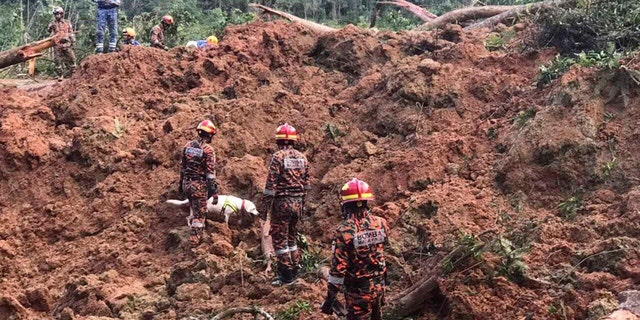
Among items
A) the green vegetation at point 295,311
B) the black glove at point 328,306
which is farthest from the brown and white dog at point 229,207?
the black glove at point 328,306

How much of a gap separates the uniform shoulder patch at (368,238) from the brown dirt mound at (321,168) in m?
0.82

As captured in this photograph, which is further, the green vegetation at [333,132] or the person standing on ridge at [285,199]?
the green vegetation at [333,132]

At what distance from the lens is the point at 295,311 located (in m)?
6.70

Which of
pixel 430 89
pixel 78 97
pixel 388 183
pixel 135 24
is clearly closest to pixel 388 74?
pixel 430 89

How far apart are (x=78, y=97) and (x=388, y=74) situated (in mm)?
5797

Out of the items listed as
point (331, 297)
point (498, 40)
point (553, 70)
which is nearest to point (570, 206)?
point (553, 70)

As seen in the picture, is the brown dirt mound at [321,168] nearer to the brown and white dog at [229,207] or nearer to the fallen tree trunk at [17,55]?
the brown and white dog at [229,207]

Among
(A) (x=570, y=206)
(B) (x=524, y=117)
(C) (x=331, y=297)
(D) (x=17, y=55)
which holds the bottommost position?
(D) (x=17, y=55)

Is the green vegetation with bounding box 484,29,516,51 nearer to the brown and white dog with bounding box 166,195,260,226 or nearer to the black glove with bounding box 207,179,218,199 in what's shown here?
the brown and white dog with bounding box 166,195,260,226

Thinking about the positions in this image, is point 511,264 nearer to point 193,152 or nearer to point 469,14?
point 193,152

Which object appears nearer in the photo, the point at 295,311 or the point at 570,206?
the point at 295,311

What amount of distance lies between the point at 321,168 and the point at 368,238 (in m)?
4.04

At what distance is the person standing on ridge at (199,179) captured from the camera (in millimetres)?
8578

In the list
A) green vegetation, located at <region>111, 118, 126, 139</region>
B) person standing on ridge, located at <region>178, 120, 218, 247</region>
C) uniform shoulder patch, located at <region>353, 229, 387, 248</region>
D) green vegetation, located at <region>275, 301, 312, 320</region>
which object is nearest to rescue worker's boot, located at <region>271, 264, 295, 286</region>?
green vegetation, located at <region>275, 301, 312, 320</region>
